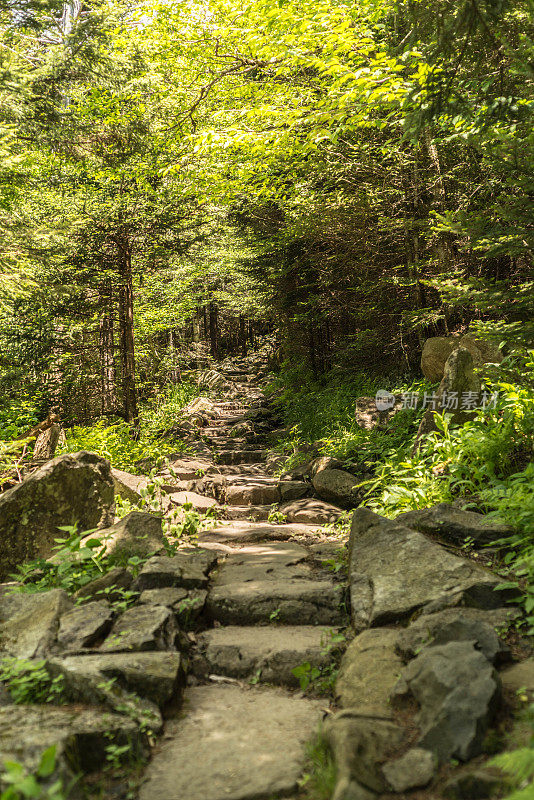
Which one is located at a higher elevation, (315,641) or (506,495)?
(506,495)

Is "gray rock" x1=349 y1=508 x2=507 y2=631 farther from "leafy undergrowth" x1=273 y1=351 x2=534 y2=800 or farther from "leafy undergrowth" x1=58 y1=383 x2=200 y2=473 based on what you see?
"leafy undergrowth" x1=58 y1=383 x2=200 y2=473

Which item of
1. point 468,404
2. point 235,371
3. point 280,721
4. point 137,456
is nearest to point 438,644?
point 280,721

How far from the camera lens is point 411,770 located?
2234mm

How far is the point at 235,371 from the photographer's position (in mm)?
31703

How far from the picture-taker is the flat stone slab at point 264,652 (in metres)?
3.64

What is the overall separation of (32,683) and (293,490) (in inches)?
259

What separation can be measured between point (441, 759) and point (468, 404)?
18.2 feet

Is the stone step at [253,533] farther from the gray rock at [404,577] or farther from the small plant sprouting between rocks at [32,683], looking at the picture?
the small plant sprouting between rocks at [32,683]

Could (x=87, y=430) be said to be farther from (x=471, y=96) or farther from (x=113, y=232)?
(x=471, y=96)

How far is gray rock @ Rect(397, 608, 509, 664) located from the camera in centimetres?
286
